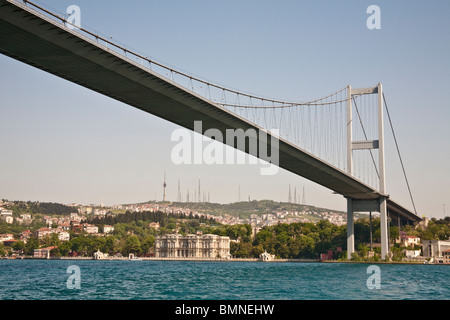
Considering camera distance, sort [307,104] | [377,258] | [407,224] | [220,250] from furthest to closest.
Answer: [220,250]
[407,224]
[377,258]
[307,104]

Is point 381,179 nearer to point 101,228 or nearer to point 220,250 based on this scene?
point 220,250

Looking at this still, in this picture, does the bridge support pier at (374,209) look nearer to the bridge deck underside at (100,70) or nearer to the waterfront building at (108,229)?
the bridge deck underside at (100,70)

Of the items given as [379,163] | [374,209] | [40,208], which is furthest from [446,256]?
[40,208]

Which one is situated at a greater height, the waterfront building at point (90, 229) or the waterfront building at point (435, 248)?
the waterfront building at point (90, 229)

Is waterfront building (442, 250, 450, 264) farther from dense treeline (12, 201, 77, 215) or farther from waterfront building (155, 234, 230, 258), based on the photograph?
dense treeline (12, 201, 77, 215)

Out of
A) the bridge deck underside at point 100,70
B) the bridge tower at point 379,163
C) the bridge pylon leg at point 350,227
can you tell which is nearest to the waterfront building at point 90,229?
the bridge pylon leg at point 350,227

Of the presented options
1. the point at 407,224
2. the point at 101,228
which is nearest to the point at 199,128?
the point at 407,224
